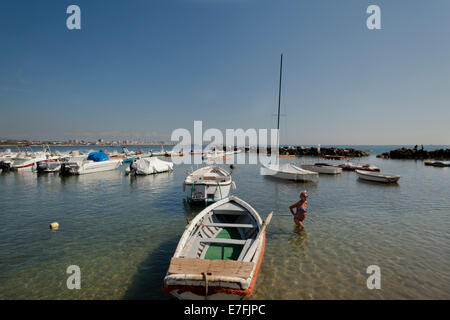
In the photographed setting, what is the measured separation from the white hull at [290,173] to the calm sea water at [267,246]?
7679 millimetres

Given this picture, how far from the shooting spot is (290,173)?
2734 cm

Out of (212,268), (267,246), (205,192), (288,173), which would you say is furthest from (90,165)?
(212,268)

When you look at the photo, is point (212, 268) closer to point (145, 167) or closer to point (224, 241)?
point (224, 241)

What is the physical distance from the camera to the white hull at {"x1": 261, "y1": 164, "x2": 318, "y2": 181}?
87.8ft

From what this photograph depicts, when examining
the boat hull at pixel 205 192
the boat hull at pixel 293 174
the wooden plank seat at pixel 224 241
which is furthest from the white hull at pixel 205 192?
the boat hull at pixel 293 174

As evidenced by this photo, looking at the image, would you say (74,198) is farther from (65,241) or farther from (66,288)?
(66,288)

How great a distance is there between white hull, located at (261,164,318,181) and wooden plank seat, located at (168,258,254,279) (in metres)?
23.0

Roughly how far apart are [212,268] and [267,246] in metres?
5.29

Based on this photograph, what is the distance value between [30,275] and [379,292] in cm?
1215

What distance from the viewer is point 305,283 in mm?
7312

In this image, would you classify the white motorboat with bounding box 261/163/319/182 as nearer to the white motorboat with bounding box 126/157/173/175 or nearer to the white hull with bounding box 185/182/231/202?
the white hull with bounding box 185/182/231/202

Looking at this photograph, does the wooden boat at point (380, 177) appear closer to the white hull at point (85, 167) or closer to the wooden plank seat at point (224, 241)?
the wooden plank seat at point (224, 241)
